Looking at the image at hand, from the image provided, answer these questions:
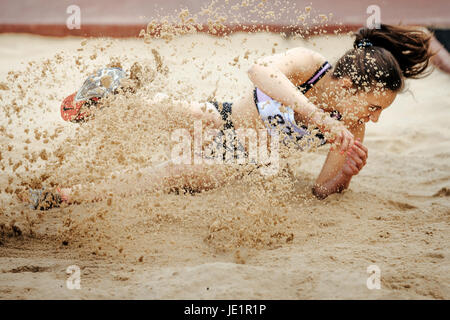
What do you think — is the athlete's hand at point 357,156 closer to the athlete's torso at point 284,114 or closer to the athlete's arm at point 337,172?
the athlete's arm at point 337,172

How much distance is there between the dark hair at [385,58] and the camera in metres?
1.41

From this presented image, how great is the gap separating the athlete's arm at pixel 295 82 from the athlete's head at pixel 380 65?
0.41 feet

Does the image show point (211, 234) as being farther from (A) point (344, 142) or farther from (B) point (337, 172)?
(B) point (337, 172)

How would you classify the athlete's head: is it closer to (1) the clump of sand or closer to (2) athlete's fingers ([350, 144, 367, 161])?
(2) athlete's fingers ([350, 144, 367, 161])

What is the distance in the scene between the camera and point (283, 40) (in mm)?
4371

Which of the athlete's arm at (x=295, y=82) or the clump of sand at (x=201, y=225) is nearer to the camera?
the clump of sand at (x=201, y=225)

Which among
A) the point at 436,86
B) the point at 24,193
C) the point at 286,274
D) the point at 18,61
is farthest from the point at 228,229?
the point at 436,86

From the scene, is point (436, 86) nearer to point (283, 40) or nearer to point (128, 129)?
point (283, 40)

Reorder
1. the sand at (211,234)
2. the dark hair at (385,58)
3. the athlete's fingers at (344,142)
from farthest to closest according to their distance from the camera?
1. the dark hair at (385,58)
2. the athlete's fingers at (344,142)
3. the sand at (211,234)

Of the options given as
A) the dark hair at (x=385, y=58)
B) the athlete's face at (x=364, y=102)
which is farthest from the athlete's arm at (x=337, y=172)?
the dark hair at (x=385, y=58)

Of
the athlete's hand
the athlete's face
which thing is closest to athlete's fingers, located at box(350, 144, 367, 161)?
the athlete's hand
